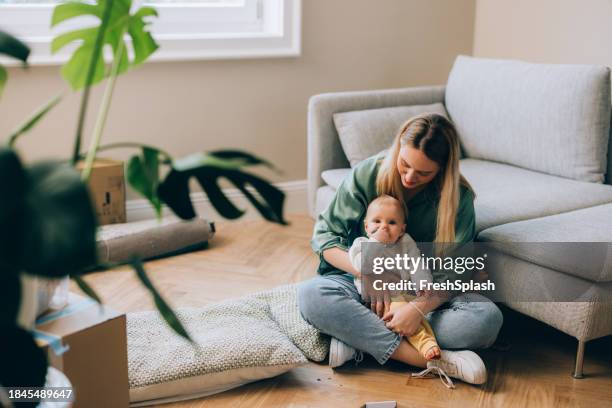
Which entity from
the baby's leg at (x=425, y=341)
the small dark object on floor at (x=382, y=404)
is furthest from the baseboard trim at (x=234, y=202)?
the small dark object on floor at (x=382, y=404)

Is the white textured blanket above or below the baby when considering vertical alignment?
below

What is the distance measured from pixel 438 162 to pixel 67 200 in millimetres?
1483

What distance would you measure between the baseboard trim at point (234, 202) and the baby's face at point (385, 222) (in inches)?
39.0

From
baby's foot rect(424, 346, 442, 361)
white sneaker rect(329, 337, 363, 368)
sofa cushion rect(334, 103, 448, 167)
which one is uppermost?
sofa cushion rect(334, 103, 448, 167)

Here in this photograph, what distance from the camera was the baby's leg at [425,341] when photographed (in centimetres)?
211

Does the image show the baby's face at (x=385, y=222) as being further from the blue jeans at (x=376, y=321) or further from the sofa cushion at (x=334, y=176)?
the sofa cushion at (x=334, y=176)

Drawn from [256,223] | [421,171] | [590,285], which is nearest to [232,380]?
[421,171]

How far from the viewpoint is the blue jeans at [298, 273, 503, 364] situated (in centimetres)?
215

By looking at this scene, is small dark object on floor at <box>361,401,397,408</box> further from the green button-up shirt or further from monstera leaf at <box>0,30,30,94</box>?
monstera leaf at <box>0,30,30,94</box>

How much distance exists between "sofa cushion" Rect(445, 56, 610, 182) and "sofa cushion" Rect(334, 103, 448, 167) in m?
0.29

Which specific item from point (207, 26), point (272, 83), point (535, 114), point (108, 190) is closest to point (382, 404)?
point (535, 114)

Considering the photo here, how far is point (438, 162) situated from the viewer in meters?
2.10

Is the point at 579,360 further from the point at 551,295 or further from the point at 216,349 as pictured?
the point at 216,349

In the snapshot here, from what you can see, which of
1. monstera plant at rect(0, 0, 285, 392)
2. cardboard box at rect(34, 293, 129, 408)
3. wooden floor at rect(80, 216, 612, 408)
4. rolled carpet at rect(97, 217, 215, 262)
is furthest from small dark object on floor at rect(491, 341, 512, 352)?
monstera plant at rect(0, 0, 285, 392)
